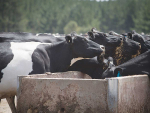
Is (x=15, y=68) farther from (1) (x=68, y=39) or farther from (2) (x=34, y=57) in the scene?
(1) (x=68, y=39)

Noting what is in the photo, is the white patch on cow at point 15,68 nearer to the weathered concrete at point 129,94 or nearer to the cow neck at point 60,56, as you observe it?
the cow neck at point 60,56

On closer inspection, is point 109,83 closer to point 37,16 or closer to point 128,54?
point 128,54

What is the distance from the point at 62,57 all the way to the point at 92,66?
0.81m

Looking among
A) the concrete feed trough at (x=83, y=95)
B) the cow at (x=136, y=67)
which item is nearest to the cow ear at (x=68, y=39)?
the cow at (x=136, y=67)

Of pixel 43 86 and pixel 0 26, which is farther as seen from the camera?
pixel 0 26

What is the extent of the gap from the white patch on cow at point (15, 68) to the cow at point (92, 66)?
1.22m

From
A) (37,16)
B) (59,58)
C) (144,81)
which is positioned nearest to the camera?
(144,81)

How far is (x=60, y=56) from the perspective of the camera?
6316 millimetres

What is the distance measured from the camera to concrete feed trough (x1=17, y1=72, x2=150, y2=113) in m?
3.09

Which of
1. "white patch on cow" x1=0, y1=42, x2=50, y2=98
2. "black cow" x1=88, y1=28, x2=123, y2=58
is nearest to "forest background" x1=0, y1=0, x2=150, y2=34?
"black cow" x1=88, y1=28, x2=123, y2=58

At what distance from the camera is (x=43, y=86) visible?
3.43 meters

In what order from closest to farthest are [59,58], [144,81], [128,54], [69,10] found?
[144,81] < [59,58] < [128,54] < [69,10]

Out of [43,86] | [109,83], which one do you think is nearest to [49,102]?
[43,86]

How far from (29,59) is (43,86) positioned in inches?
85.8
